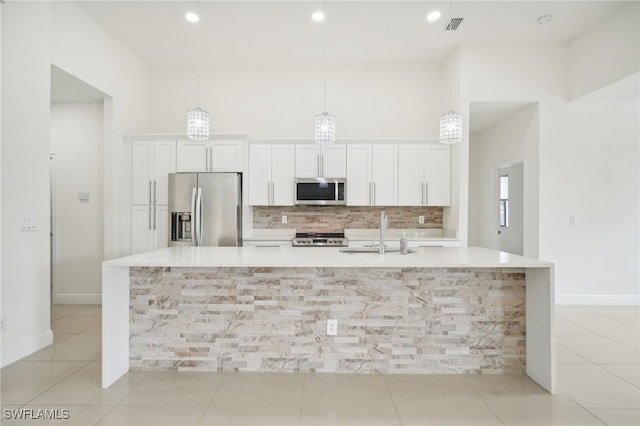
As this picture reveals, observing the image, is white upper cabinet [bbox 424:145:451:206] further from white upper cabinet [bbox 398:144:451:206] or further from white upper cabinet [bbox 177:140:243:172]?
white upper cabinet [bbox 177:140:243:172]

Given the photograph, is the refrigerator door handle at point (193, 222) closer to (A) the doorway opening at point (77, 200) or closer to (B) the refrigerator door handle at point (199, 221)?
(B) the refrigerator door handle at point (199, 221)

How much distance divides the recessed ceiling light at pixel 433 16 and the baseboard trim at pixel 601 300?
3.85 meters

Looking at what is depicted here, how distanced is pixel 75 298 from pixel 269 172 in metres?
3.06

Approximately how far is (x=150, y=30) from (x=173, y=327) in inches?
142

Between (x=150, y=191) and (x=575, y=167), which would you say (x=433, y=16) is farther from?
(x=150, y=191)

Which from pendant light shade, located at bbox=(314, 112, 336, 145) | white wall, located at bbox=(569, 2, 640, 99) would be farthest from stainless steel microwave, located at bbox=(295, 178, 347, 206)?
white wall, located at bbox=(569, 2, 640, 99)

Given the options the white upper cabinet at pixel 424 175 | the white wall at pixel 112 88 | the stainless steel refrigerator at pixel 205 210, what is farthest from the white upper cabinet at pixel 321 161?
the white wall at pixel 112 88

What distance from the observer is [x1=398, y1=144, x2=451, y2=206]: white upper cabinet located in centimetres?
483

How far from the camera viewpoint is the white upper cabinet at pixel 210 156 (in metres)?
4.58

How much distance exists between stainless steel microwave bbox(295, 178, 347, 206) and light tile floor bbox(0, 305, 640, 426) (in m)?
2.61

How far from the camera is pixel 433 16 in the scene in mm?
3879

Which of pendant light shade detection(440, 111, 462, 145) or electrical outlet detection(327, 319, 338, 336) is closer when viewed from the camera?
electrical outlet detection(327, 319, 338, 336)

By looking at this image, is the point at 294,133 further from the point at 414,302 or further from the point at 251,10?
the point at 414,302

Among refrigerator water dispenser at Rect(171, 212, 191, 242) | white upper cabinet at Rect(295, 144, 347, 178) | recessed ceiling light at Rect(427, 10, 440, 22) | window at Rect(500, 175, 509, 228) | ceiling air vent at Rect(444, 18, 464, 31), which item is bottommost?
refrigerator water dispenser at Rect(171, 212, 191, 242)
